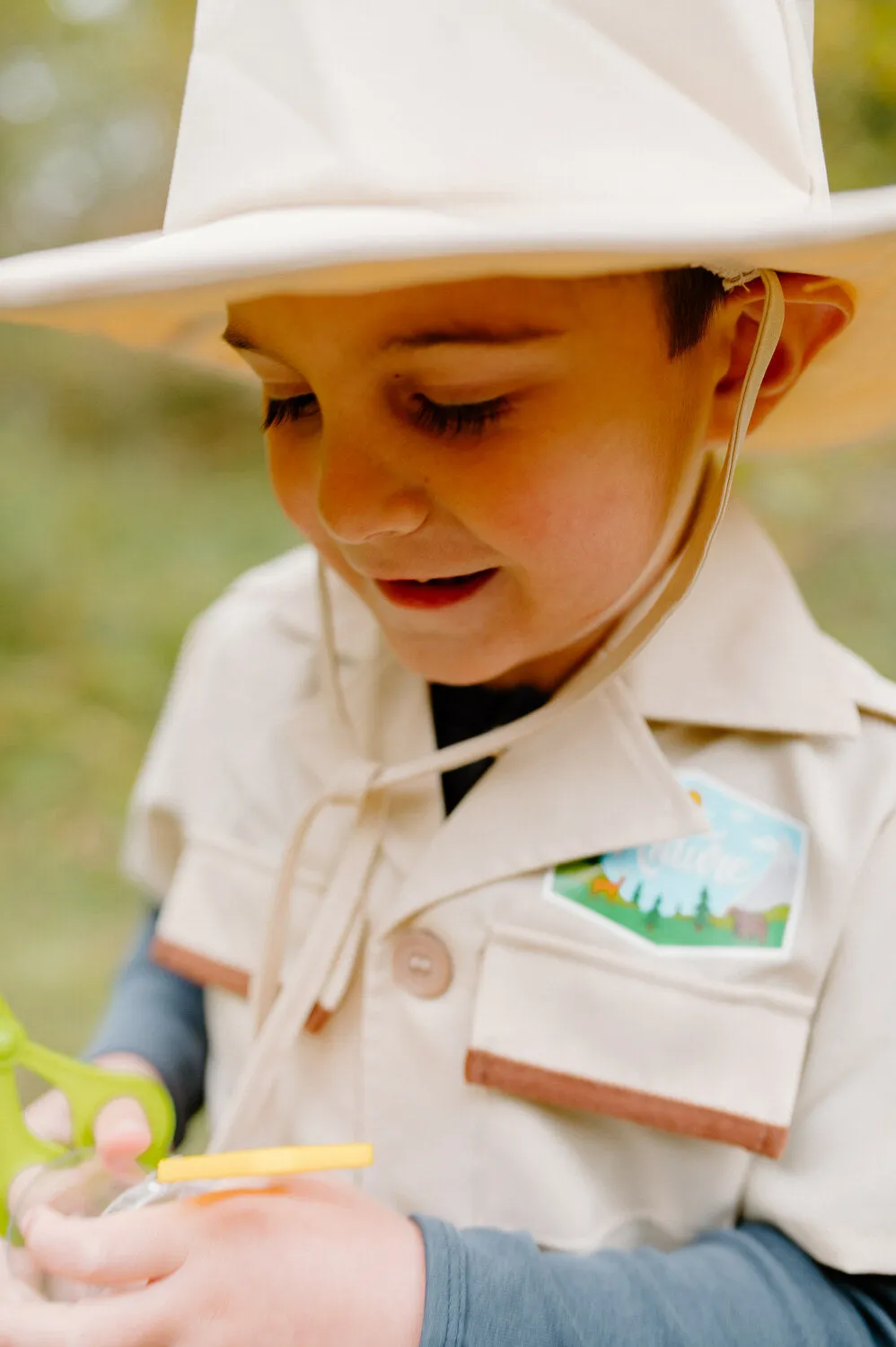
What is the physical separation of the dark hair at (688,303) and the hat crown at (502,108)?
7cm

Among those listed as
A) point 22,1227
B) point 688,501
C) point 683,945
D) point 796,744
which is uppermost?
point 688,501

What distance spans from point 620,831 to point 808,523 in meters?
1.89

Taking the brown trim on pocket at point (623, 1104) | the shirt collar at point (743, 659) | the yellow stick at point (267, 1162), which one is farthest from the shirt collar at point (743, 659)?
the yellow stick at point (267, 1162)

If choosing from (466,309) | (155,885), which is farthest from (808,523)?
(466,309)

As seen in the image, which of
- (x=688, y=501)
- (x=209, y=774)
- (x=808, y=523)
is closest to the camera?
(x=688, y=501)

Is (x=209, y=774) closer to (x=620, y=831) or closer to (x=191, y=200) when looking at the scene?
(x=620, y=831)

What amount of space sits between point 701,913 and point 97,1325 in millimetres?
363

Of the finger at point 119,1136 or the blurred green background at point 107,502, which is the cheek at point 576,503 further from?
the blurred green background at point 107,502

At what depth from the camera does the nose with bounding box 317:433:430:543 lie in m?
0.60

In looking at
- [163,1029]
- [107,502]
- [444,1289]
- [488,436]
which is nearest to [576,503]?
[488,436]

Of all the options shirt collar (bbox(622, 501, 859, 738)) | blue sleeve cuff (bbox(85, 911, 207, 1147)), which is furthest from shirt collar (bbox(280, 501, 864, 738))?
blue sleeve cuff (bbox(85, 911, 207, 1147))

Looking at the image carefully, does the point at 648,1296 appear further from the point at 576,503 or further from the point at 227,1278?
the point at 576,503

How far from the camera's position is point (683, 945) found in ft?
2.25

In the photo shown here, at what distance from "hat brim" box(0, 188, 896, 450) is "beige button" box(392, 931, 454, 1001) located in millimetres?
369
